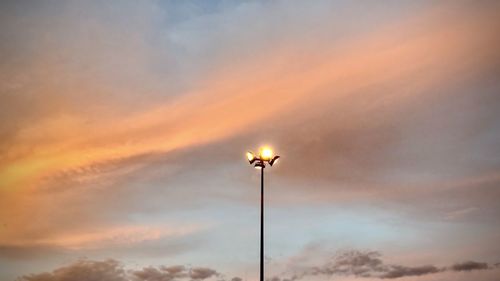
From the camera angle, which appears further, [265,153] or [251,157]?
[251,157]

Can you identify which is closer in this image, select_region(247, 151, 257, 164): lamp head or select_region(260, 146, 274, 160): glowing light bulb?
select_region(260, 146, 274, 160): glowing light bulb

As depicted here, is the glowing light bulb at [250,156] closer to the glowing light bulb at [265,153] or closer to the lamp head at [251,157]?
the lamp head at [251,157]

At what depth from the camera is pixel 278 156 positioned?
22.6 meters

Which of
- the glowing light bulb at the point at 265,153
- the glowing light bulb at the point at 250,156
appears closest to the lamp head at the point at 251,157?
the glowing light bulb at the point at 250,156

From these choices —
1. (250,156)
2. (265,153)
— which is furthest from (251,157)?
(265,153)

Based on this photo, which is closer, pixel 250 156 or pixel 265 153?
pixel 265 153

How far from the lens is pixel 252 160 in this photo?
2236 cm

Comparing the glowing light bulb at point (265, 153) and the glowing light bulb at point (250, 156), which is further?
the glowing light bulb at point (250, 156)

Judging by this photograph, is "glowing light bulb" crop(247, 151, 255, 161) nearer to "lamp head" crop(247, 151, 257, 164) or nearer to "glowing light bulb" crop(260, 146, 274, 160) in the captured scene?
"lamp head" crop(247, 151, 257, 164)

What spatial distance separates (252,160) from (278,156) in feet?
4.62

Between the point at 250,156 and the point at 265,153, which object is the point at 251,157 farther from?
the point at 265,153

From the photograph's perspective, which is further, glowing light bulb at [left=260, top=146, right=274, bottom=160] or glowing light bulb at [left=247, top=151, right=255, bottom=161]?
glowing light bulb at [left=247, top=151, right=255, bottom=161]

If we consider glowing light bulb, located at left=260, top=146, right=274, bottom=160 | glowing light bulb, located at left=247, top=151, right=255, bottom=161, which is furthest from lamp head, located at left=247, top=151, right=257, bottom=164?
glowing light bulb, located at left=260, top=146, right=274, bottom=160

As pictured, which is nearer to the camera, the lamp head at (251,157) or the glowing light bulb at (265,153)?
the glowing light bulb at (265,153)
